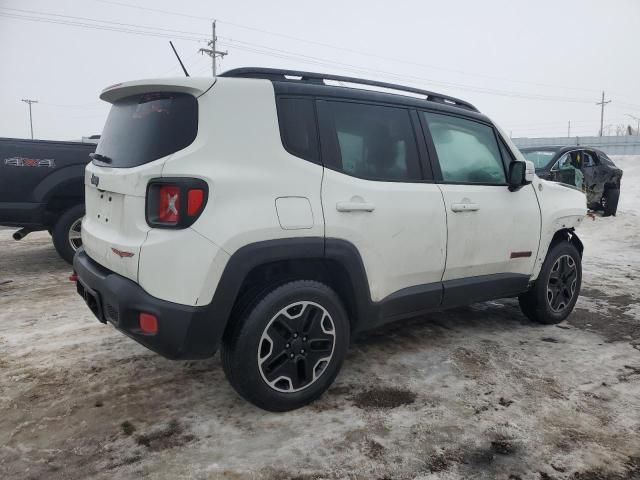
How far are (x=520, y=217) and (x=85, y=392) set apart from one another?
3376 mm

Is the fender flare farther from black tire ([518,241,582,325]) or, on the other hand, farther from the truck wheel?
the truck wheel

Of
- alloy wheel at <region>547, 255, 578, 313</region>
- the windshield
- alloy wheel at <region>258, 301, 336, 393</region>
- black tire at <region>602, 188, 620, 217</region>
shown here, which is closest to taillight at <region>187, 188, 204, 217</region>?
alloy wheel at <region>258, 301, 336, 393</region>

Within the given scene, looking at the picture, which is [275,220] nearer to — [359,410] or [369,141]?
[369,141]

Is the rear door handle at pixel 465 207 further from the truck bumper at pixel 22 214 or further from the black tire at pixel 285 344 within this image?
the truck bumper at pixel 22 214

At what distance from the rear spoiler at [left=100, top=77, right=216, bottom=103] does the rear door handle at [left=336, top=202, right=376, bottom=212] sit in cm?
97

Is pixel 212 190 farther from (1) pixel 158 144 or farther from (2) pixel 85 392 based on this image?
(2) pixel 85 392

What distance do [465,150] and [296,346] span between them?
205 cm

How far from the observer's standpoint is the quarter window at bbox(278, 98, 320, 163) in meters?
2.70

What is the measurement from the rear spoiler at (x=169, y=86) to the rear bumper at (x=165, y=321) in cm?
105

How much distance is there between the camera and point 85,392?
2.92 m

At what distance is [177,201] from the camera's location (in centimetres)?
233

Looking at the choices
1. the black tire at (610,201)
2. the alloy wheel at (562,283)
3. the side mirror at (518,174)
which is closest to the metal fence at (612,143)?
the black tire at (610,201)

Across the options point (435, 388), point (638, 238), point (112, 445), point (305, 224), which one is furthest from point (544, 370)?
point (638, 238)

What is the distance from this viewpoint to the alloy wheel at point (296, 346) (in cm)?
261
